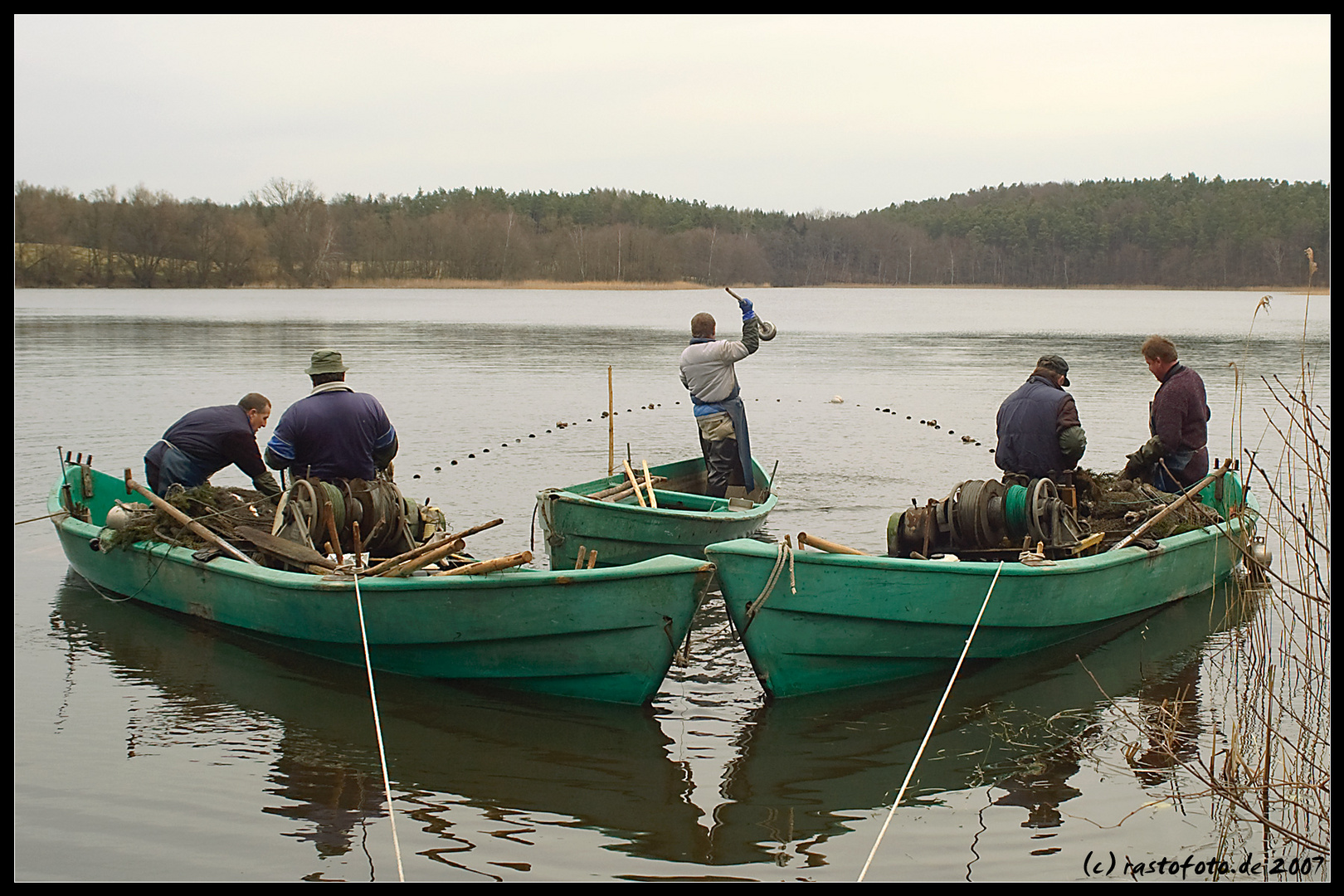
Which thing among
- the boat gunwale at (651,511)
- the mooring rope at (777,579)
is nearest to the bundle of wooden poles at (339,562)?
the mooring rope at (777,579)

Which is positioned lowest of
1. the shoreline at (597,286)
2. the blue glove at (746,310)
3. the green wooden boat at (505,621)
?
the green wooden boat at (505,621)

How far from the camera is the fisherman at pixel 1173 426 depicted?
30.6 ft

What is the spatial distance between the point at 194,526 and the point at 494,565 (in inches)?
96.7

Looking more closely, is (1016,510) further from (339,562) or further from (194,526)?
(194,526)

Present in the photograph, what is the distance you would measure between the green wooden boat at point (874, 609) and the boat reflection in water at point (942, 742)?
0.17 metres

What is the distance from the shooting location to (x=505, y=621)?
700 cm

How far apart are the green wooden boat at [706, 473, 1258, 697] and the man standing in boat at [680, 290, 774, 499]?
13.3 ft

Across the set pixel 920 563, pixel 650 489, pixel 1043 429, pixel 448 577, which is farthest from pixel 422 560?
pixel 650 489

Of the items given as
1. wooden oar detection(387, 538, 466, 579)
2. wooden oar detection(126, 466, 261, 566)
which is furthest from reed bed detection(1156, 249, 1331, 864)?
wooden oar detection(126, 466, 261, 566)

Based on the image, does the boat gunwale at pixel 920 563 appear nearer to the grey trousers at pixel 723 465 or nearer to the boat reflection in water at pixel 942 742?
the boat reflection in water at pixel 942 742

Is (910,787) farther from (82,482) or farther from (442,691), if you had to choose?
(82,482)

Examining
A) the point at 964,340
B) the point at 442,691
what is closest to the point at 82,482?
the point at 442,691

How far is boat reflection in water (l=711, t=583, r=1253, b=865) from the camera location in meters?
5.80
